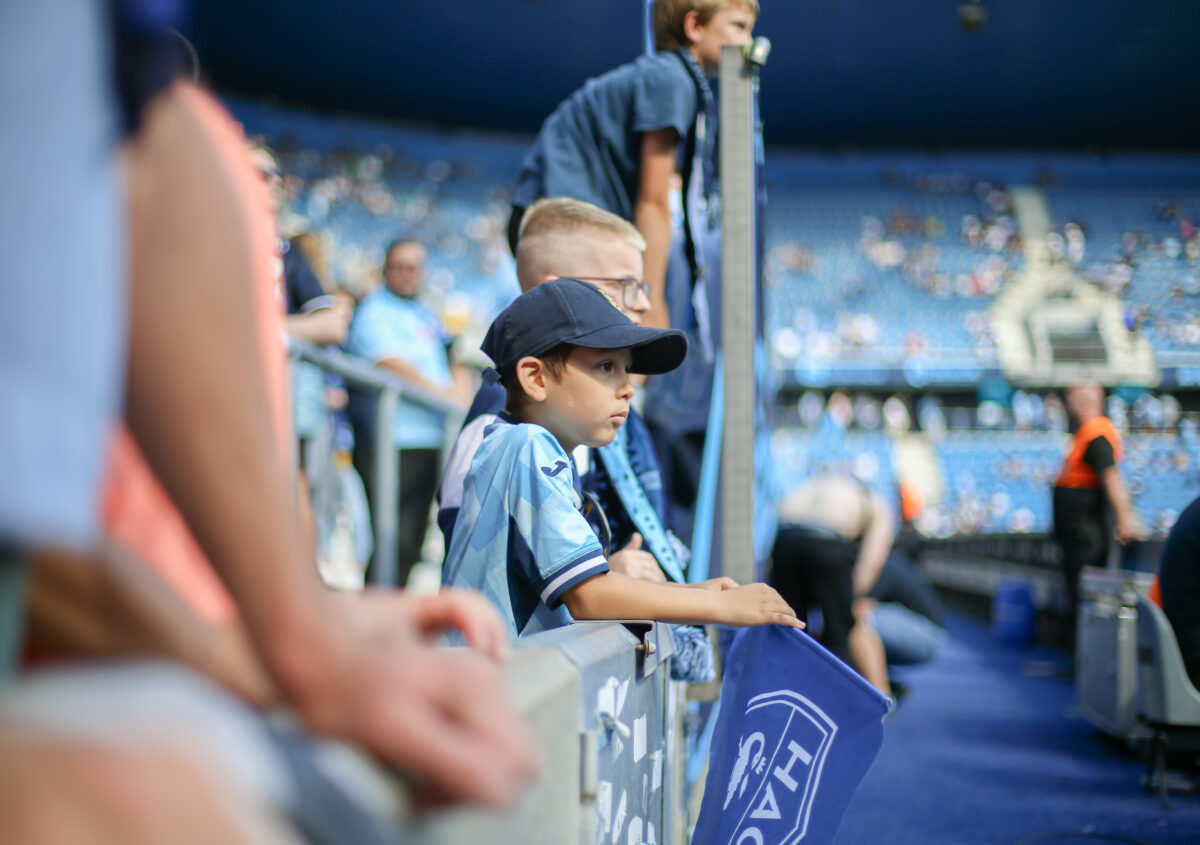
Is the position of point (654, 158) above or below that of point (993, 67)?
below

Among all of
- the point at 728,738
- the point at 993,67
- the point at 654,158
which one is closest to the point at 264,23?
the point at 993,67

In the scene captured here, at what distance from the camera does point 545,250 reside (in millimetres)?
1816

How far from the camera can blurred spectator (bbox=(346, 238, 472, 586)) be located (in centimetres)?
363

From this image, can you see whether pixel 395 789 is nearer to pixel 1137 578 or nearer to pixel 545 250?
pixel 545 250

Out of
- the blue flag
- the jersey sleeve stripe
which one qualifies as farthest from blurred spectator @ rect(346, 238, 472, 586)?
the jersey sleeve stripe

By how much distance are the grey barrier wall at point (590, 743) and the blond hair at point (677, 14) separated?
149 cm

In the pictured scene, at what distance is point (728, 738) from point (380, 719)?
116 centimetres

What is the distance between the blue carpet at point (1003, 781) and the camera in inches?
98.2

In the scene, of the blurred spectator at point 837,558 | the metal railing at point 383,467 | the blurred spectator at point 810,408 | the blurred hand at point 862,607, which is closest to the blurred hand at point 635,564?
the metal railing at point 383,467

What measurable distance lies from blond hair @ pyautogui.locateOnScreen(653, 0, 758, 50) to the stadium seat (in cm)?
222

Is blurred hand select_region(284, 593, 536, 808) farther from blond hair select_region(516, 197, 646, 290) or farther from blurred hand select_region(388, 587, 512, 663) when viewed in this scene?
blond hair select_region(516, 197, 646, 290)

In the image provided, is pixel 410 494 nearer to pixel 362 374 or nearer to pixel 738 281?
pixel 362 374

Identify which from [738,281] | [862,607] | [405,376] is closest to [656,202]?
[738,281]

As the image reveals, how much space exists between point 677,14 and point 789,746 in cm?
168
